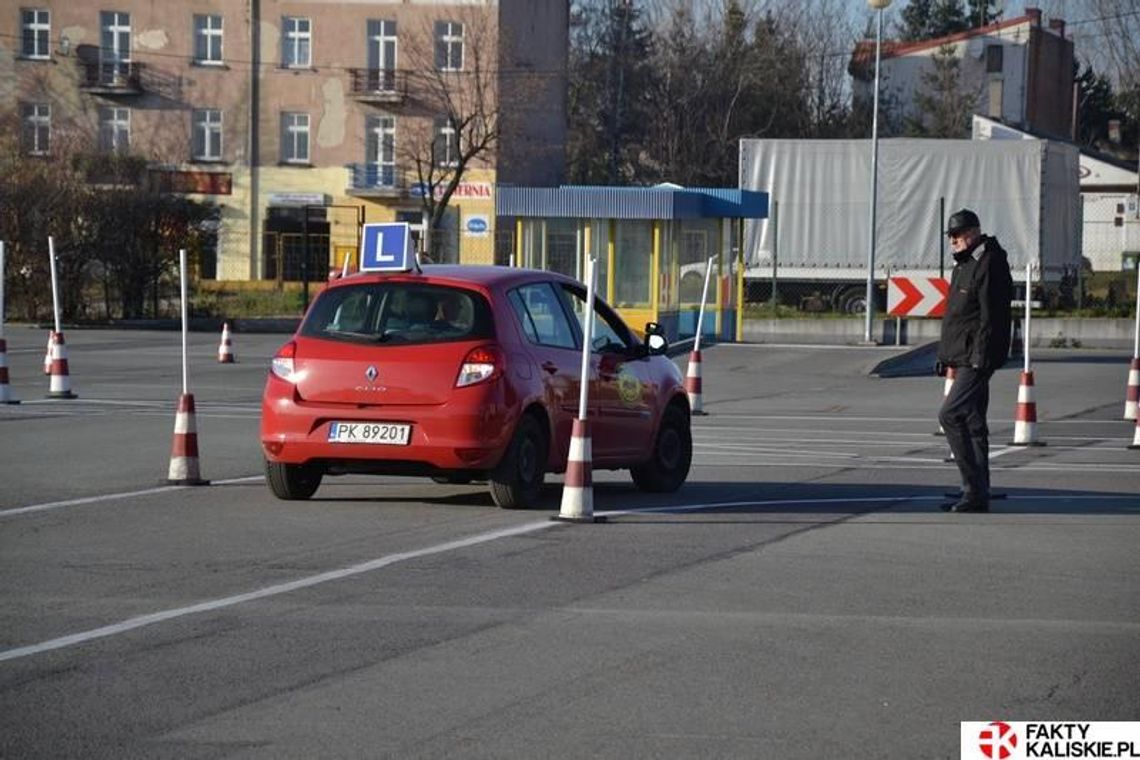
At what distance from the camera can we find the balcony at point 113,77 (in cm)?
6700

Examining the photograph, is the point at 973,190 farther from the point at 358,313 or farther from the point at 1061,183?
the point at 358,313

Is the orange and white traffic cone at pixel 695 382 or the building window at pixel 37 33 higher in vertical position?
the building window at pixel 37 33

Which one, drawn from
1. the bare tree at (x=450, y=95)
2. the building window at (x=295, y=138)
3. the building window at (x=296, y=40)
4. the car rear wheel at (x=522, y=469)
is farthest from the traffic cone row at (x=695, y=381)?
the building window at (x=295, y=138)

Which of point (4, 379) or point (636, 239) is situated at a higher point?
point (636, 239)

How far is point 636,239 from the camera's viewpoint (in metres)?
39.2

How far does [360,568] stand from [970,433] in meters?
5.09

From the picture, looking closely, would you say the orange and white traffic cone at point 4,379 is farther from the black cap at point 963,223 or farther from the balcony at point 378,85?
the balcony at point 378,85

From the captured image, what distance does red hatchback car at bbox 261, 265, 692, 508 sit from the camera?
12859mm

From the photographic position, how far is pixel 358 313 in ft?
43.9

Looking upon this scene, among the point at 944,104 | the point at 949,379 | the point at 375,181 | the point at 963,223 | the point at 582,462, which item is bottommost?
the point at 582,462

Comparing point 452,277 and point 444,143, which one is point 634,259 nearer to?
point 452,277

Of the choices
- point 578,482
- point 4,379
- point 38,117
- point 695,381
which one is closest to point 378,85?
point 38,117

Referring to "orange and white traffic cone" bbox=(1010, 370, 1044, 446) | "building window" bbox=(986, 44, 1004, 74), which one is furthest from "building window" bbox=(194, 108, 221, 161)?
"orange and white traffic cone" bbox=(1010, 370, 1044, 446)

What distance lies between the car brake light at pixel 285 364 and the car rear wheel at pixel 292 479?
0.61 metres
